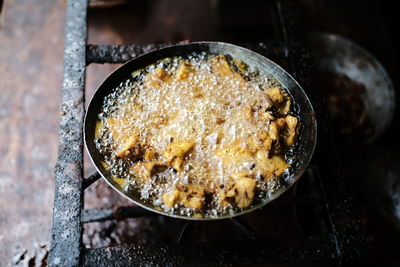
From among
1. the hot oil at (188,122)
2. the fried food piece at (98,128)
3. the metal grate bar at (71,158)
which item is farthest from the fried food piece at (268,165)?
the metal grate bar at (71,158)

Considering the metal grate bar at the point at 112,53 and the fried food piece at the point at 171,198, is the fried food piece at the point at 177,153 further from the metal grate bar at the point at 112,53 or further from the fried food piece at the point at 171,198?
the metal grate bar at the point at 112,53

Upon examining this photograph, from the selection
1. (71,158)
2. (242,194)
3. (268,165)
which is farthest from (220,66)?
(71,158)

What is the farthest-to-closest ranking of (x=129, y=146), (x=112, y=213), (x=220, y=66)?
(x=112, y=213), (x=220, y=66), (x=129, y=146)

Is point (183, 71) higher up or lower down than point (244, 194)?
higher up

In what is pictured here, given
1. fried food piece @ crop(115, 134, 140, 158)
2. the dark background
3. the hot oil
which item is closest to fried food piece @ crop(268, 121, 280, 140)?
the hot oil

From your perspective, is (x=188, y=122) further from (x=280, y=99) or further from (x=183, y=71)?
(x=280, y=99)

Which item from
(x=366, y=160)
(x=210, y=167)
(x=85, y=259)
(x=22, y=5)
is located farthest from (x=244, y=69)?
(x=22, y=5)
